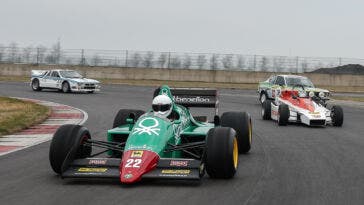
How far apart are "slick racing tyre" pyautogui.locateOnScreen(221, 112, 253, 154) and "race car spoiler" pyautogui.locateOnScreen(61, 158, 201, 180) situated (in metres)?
3.18

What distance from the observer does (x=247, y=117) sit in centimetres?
1186

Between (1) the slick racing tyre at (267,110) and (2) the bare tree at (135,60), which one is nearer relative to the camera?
(1) the slick racing tyre at (267,110)

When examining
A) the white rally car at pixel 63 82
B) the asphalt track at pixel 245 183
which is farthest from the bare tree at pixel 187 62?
the asphalt track at pixel 245 183

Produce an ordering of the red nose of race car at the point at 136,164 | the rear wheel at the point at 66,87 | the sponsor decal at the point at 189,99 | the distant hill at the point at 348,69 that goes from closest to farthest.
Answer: the red nose of race car at the point at 136,164
the sponsor decal at the point at 189,99
the rear wheel at the point at 66,87
the distant hill at the point at 348,69

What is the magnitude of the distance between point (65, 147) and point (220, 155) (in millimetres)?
2212

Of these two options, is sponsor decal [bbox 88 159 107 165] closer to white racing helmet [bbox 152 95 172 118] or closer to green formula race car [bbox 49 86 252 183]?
green formula race car [bbox 49 86 252 183]

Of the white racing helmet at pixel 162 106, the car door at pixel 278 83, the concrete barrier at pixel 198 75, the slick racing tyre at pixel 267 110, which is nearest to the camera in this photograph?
the white racing helmet at pixel 162 106

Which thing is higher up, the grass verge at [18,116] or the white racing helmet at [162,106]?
the white racing helmet at [162,106]

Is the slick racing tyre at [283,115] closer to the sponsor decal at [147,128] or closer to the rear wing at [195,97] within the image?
the rear wing at [195,97]

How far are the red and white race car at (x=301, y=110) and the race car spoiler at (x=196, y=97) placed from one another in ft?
20.7

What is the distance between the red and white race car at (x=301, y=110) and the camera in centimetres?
1817

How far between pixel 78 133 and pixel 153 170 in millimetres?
1477

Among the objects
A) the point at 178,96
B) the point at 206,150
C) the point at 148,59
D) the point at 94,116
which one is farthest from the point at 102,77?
the point at 206,150

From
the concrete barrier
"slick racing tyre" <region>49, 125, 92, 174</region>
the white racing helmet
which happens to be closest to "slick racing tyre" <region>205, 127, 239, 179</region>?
the white racing helmet
